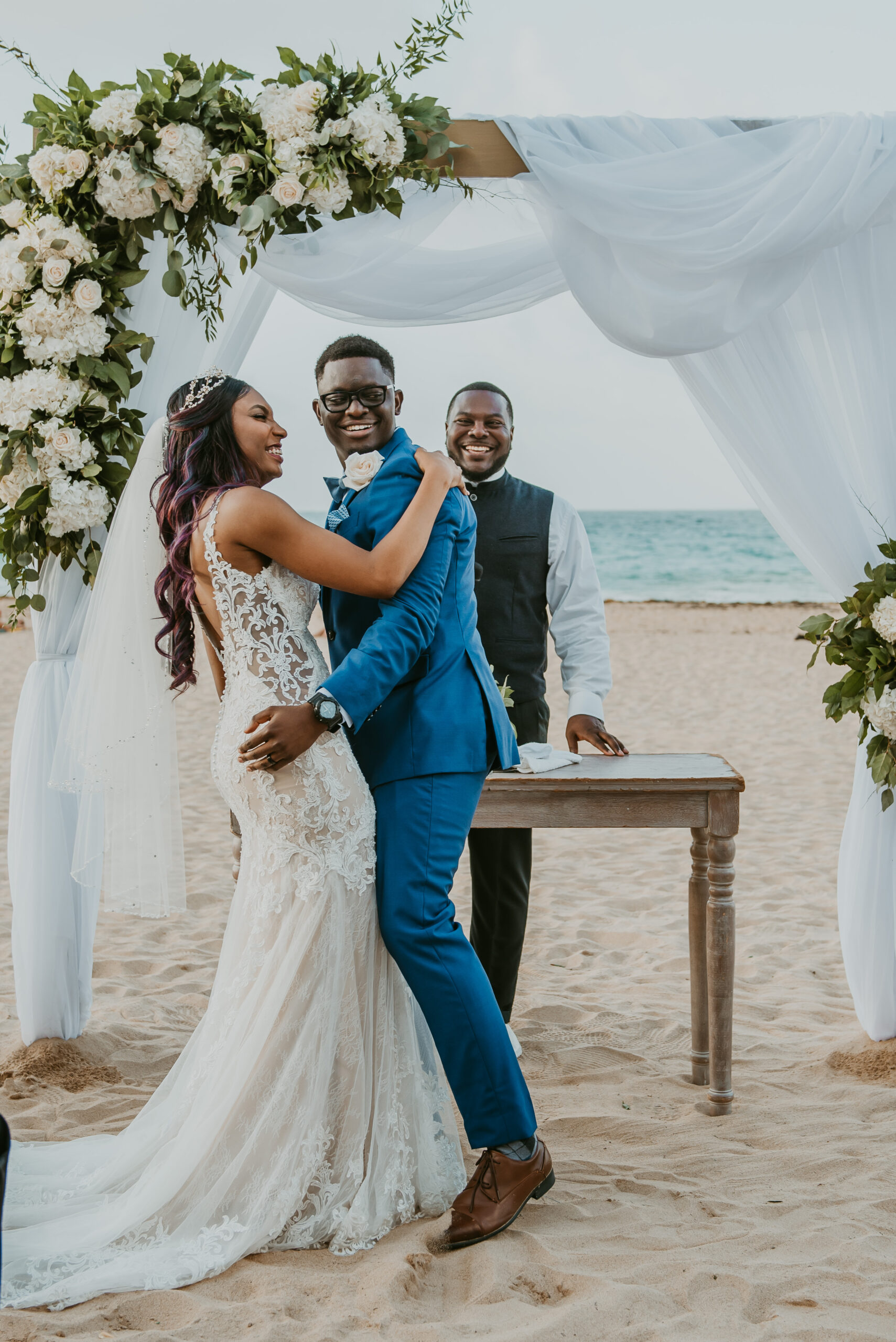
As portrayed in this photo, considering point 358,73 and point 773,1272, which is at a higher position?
point 358,73

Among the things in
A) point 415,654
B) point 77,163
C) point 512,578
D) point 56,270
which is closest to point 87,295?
point 56,270

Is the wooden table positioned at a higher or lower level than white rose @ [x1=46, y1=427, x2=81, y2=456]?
lower

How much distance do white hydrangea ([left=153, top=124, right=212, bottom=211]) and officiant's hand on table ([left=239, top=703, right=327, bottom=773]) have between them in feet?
6.12

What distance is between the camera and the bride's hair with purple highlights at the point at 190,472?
2.57 metres

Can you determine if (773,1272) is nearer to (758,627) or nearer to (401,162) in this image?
(401,162)

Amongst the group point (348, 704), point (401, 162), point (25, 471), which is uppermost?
point (401, 162)

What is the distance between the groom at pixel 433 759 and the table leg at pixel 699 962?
1160 millimetres

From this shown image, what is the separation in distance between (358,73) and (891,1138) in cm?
349

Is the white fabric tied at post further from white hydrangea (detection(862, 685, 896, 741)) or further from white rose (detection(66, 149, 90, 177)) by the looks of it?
white hydrangea (detection(862, 685, 896, 741))

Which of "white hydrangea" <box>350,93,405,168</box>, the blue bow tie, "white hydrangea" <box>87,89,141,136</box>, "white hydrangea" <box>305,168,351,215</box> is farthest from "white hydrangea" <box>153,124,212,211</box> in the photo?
the blue bow tie

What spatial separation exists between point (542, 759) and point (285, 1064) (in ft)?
4.20

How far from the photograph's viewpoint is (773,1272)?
2.37m

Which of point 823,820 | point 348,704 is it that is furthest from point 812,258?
point 823,820

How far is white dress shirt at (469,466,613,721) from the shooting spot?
395 cm
